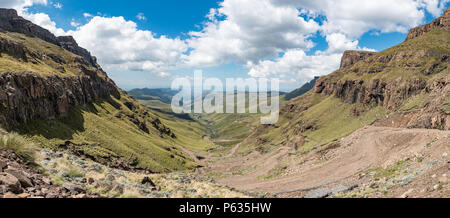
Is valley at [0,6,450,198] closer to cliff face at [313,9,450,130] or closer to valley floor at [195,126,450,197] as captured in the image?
valley floor at [195,126,450,197]

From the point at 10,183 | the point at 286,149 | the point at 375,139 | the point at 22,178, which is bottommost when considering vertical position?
the point at 286,149

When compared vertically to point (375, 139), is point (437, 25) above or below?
above

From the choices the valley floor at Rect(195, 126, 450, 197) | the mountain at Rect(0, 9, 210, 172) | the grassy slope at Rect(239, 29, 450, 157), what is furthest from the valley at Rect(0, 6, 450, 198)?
the grassy slope at Rect(239, 29, 450, 157)

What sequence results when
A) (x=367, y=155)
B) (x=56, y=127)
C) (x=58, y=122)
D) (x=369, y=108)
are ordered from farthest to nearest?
(x=369, y=108), (x=58, y=122), (x=56, y=127), (x=367, y=155)

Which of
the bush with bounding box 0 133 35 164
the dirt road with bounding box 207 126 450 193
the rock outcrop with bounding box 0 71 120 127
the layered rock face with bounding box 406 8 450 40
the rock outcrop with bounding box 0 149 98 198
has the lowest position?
the dirt road with bounding box 207 126 450 193

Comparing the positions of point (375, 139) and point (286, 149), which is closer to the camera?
point (375, 139)

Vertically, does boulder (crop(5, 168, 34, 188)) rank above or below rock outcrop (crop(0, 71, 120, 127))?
below

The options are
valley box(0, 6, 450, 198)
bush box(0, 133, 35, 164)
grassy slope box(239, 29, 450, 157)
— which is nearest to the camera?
bush box(0, 133, 35, 164)

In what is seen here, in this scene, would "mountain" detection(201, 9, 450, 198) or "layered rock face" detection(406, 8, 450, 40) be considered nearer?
"mountain" detection(201, 9, 450, 198)

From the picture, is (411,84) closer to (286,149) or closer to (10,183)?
(286,149)

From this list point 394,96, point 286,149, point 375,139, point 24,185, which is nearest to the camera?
point 24,185

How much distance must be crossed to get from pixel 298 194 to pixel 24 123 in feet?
204

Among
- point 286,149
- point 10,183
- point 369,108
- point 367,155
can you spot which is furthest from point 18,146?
point 369,108
